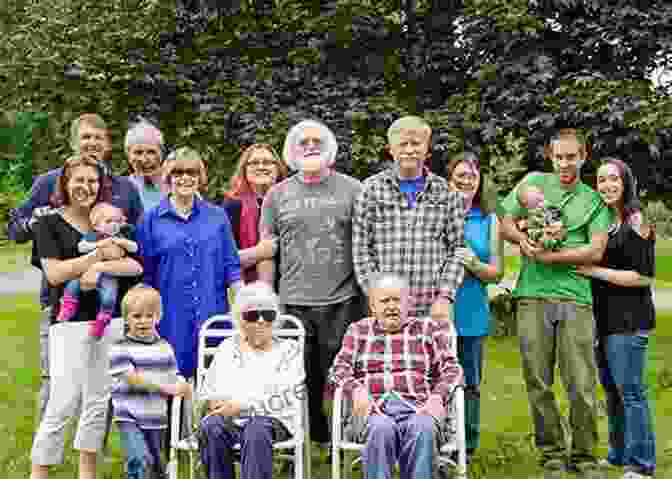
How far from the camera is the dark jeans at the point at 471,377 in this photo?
564 cm

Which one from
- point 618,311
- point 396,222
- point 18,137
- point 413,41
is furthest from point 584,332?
point 18,137

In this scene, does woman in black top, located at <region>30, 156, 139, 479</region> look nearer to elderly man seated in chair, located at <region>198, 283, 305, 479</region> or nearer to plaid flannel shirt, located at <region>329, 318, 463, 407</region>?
elderly man seated in chair, located at <region>198, 283, 305, 479</region>

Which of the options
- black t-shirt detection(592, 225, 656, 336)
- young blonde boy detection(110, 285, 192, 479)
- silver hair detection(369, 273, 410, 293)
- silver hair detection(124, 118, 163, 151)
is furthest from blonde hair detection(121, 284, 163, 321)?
black t-shirt detection(592, 225, 656, 336)

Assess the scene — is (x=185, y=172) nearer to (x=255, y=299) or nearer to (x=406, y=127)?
(x=255, y=299)

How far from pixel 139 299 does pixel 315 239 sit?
1.09m

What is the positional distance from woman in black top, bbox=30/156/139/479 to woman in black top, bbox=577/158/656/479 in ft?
8.77

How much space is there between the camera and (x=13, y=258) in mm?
29984

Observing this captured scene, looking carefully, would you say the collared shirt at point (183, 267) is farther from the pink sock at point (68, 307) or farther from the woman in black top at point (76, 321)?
the pink sock at point (68, 307)

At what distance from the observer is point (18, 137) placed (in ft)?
134

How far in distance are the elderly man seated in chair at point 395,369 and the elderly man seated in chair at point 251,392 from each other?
0.28 m

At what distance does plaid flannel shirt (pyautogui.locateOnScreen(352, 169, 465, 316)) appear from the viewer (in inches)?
207

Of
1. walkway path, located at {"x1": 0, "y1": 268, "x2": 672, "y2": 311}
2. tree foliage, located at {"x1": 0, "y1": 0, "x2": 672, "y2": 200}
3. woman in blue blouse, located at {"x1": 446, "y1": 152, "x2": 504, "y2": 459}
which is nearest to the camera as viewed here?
woman in blue blouse, located at {"x1": 446, "y1": 152, "x2": 504, "y2": 459}

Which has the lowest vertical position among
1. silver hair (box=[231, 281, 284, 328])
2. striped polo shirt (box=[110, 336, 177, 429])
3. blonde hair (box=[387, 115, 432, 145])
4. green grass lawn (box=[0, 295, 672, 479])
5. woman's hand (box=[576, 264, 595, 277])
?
green grass lawn (box=[0, 295, 672, 479])

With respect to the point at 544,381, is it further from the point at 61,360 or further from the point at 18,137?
the point at 18,137
